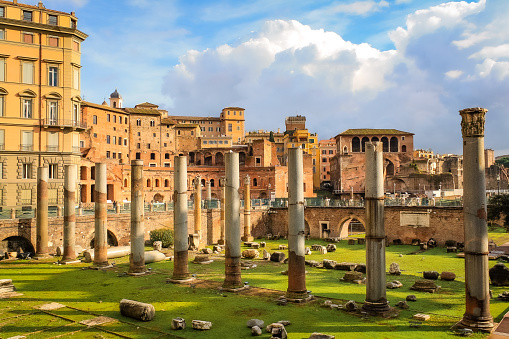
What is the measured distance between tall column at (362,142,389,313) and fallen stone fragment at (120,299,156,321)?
205 inches

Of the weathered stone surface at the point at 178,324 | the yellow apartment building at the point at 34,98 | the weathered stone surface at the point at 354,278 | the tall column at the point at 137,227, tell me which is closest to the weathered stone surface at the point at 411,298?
the weathered stone surface at the point at 354,278

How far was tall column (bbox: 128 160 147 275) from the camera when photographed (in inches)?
640

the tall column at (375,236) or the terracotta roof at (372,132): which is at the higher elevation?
the terracotta roof at (372,132)

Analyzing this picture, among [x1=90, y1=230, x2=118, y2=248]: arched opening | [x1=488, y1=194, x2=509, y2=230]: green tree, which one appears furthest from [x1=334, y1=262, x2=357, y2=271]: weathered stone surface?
[x1=90, y1=230, x2=118, y2=248]: arched opening

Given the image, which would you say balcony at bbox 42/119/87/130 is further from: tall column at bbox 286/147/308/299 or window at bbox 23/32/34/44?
tall column at bbox 286/147/308/299

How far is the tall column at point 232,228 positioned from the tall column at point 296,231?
201cm

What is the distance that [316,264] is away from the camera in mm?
20281

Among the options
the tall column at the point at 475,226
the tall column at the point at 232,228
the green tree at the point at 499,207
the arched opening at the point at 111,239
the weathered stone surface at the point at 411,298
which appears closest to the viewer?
the tall column at the point at 475,226

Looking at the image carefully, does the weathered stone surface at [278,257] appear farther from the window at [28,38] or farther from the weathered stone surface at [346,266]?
the window at [28,38]

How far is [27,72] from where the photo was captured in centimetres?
2967

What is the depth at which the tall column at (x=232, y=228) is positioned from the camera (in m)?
13.6

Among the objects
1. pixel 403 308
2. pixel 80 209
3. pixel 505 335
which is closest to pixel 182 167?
pixel 403 308

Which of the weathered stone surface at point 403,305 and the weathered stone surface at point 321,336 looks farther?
the weathered stone surface at point 403,305

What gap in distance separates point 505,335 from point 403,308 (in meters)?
2.90
